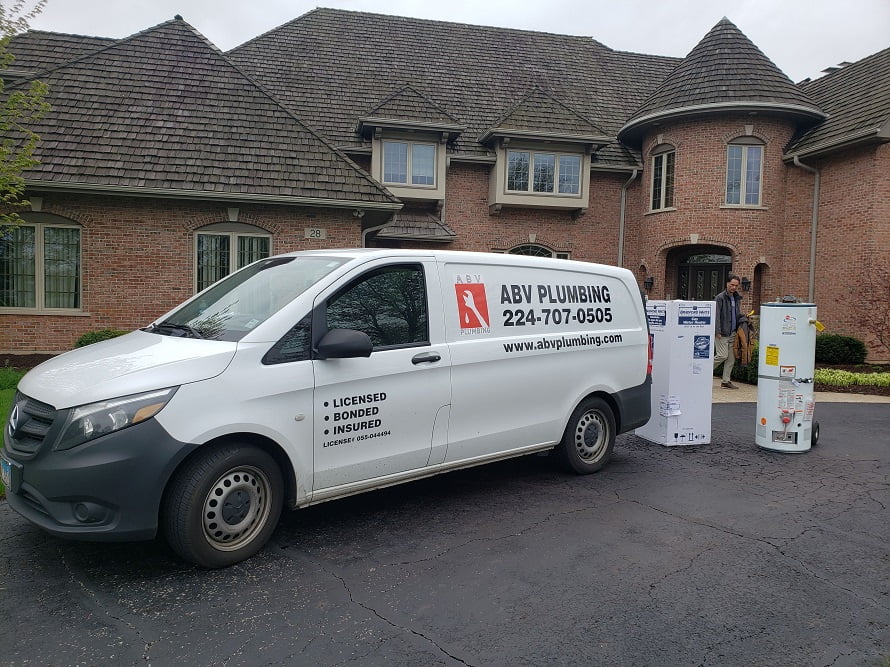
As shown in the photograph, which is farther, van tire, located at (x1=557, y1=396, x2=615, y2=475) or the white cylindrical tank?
the white cylindrical tank

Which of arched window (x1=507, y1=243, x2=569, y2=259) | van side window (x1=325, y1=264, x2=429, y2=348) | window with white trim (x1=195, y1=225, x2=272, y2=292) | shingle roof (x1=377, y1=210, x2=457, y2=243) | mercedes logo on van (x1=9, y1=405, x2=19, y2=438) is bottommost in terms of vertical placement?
mercedes logo on van (x1=9, y1=405, x2=19, y2=438)

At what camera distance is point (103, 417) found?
365 cm

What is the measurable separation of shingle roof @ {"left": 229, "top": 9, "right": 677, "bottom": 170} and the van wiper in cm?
1432

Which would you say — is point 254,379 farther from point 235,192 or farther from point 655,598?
point 235,192

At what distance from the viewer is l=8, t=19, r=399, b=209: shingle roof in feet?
40.8

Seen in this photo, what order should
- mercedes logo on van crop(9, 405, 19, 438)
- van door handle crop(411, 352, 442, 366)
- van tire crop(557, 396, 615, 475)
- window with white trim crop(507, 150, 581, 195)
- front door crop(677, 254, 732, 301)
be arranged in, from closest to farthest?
mercedes logo on van crop(9, 405, 19, 438) → van door handle crop(411, 352, 442, 366) → van tire crop(557, 396, 615, 475) → window with white trim crop(507, 150, 581, 195) → front door crop(677, 254, 732, 301)

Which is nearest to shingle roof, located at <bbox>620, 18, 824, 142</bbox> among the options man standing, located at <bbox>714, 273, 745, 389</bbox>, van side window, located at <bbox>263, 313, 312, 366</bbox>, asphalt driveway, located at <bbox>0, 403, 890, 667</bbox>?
man standing, located at <bbox>714, 273, 745, 389</bbox>

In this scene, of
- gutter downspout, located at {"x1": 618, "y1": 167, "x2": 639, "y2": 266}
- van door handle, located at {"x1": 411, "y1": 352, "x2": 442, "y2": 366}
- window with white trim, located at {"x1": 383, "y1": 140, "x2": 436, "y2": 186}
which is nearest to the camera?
van door handle, located at {"x1": 411, "y1": 352, "x2": 442, "y2": 366}

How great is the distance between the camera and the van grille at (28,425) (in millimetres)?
3760

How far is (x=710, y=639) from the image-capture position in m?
3.31

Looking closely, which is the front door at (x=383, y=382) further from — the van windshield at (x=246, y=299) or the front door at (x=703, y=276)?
the front door at (x=703, y=276)

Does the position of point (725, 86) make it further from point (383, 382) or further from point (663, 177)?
point (383, 382)

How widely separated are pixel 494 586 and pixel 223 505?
1667 millimetres

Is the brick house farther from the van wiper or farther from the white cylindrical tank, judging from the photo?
the van wiper
